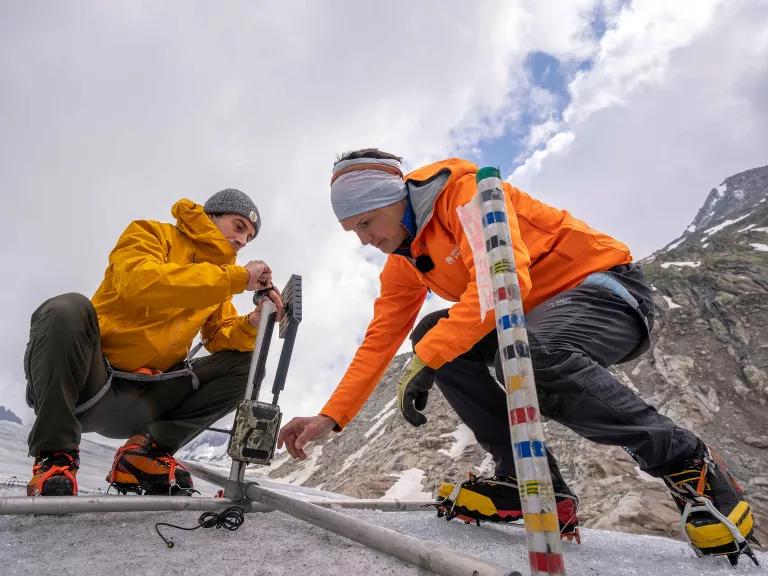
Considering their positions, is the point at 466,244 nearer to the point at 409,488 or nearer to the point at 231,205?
the point at 231,205

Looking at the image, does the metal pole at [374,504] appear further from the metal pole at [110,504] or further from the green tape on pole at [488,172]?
the green tape on pole at [488,172]

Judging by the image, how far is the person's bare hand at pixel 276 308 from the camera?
112 inches

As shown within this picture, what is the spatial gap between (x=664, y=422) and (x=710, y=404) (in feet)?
52.2

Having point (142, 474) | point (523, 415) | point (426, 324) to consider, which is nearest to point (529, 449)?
point (523, 415)

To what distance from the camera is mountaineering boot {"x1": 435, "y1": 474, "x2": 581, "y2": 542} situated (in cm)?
230

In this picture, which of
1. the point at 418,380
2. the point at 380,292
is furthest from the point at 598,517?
the point at 418,380

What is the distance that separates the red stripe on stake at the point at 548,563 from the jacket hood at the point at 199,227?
2662 millimetres

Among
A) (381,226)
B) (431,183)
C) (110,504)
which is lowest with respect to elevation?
(110,504)

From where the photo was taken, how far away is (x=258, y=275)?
2.87 metres

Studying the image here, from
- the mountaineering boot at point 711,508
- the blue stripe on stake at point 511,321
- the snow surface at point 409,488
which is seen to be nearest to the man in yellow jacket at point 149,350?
the blue stripe on stake at point 511,321

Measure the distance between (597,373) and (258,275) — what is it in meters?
1.91

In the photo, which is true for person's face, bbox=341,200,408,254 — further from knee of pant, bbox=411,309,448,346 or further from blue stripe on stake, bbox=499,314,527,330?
blue stripe on stake, bbox=499,314,527,330

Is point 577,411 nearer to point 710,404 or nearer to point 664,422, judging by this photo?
point 664,422

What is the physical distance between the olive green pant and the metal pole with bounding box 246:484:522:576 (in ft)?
3.23
